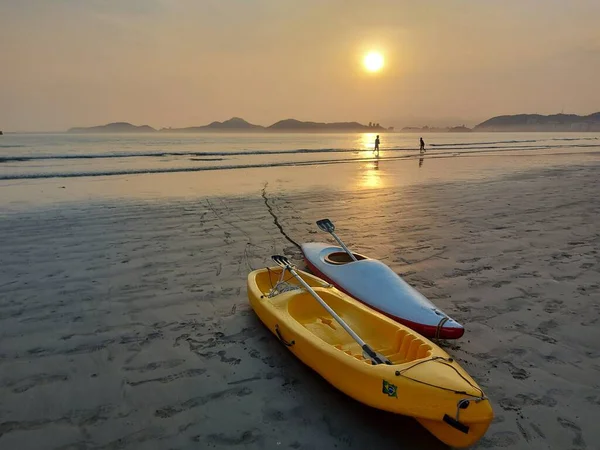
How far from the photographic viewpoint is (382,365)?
125 inches

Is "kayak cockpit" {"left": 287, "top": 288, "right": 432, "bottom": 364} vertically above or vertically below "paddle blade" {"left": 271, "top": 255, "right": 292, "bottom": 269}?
below

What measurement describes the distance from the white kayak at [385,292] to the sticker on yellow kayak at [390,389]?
59.3 inches

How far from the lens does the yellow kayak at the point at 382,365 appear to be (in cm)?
282

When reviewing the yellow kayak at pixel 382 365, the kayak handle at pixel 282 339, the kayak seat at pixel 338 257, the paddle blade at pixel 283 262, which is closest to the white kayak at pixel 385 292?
the kayak seat at pixel 338 257

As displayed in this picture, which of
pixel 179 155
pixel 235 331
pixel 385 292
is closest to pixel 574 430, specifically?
pixel 385 292

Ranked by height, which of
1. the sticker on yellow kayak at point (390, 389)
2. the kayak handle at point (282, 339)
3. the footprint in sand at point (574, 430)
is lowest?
the footprint in sand at point (574, 430)

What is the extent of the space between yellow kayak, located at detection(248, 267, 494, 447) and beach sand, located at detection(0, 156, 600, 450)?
0.89 ft

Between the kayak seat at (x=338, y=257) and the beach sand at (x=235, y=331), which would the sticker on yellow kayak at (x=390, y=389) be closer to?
the beach sand at (x=235, y=331)

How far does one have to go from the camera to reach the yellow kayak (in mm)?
2818

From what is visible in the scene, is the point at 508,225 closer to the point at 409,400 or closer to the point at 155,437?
the point at 409,400

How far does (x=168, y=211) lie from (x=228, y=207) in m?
1.62

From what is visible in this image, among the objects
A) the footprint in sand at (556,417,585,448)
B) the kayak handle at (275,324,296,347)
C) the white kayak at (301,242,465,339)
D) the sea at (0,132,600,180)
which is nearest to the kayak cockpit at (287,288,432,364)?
the kayak handle at (275,324,296,347)

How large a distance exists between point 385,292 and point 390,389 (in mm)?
2131

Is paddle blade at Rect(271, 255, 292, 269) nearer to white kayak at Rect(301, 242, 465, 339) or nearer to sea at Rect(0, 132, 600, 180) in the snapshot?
white kayak at Rect(301, 242, 465, 339)
